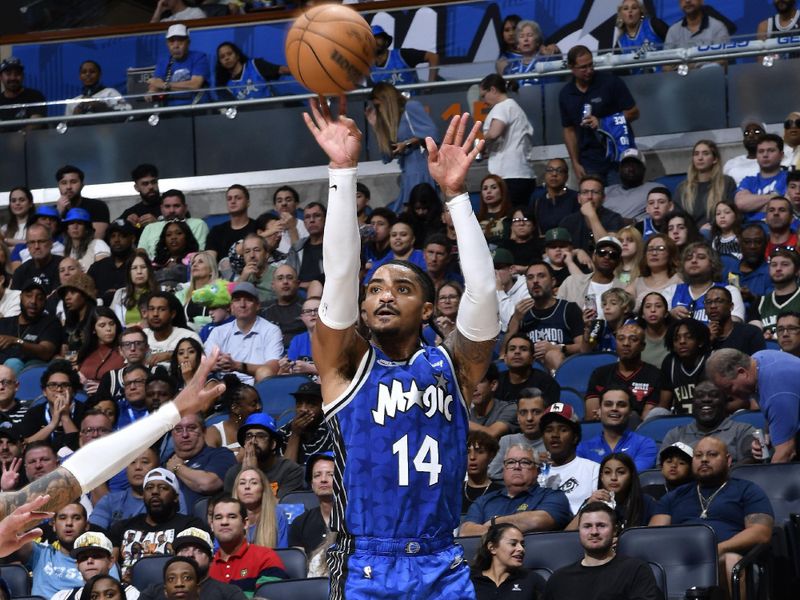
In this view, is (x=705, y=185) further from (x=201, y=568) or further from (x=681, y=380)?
(x=201, y=568)

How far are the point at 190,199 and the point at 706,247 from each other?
759 cm

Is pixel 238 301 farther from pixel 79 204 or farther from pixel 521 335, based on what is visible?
pixel 79 204

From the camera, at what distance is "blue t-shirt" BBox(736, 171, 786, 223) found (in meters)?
13.8

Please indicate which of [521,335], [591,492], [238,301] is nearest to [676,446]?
[591,492]

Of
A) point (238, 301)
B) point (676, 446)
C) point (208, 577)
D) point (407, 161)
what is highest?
Answer: point (407, 161)

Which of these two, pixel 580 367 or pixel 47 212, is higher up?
pixel 47 212

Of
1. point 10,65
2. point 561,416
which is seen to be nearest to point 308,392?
point 561,416

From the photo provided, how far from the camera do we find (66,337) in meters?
14.6

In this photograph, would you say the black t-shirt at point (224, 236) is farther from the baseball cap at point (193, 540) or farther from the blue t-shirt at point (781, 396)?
the blue t-shirt at point (781, 396)

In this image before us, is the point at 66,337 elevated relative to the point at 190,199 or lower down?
lower down

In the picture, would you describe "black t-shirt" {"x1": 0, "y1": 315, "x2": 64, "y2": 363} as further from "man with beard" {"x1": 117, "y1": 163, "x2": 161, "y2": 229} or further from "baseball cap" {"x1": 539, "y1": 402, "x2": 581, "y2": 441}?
"baseball cap" {"x1": 539, "y1": 402, "x2": 581, "y2": 441}

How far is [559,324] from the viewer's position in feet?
42.1

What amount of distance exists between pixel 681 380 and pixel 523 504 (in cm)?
193

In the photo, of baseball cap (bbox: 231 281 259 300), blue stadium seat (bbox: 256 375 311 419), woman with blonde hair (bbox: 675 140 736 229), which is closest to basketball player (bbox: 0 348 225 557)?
blue stadium seat (bbox: 256 375 311 419)
